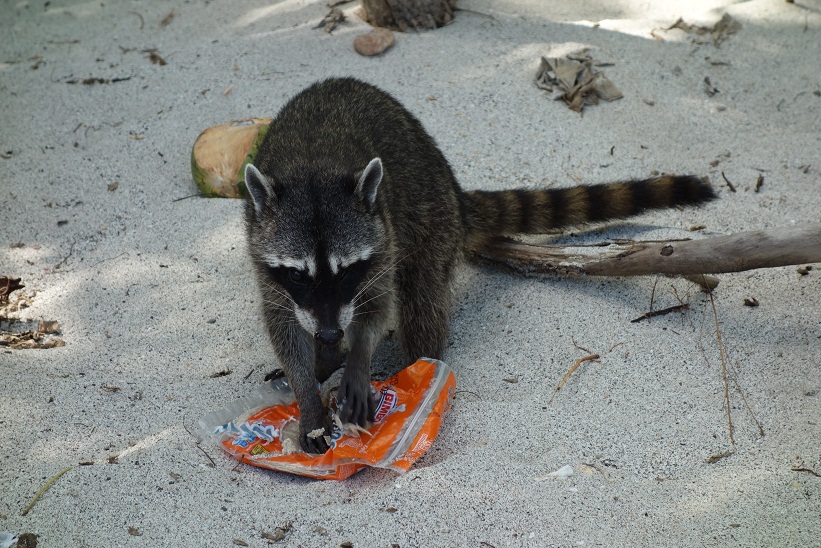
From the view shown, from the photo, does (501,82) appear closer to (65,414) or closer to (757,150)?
(757,150)

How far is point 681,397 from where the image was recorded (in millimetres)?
3518

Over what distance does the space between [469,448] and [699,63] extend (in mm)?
4076

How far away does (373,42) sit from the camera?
5988mm

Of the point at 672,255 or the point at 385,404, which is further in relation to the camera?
the point at 672,255

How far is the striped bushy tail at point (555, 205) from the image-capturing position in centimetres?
429

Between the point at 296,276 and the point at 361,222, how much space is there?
38cm

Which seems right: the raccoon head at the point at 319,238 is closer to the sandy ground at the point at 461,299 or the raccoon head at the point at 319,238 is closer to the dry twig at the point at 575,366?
the sandy ground at the point at 461,299

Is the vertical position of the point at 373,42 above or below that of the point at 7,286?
above

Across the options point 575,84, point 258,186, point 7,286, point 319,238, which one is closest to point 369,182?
point 319,238

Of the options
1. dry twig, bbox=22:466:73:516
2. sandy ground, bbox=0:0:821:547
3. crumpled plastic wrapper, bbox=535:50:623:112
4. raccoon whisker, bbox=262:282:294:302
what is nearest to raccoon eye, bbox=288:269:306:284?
raccoon whisker, bbox=262:282:294:302

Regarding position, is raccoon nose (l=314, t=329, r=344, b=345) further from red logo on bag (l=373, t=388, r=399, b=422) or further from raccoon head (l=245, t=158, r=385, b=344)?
red logo on bag (l=373, t=388, r=399, b=422)

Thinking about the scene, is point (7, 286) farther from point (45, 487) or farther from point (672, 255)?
point (672, 255)

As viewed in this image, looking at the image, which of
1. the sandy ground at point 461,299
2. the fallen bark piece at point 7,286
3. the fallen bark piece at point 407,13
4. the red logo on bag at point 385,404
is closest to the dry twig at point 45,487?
the sandy ground at point 461,299

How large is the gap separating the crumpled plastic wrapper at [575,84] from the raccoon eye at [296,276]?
3.02m
